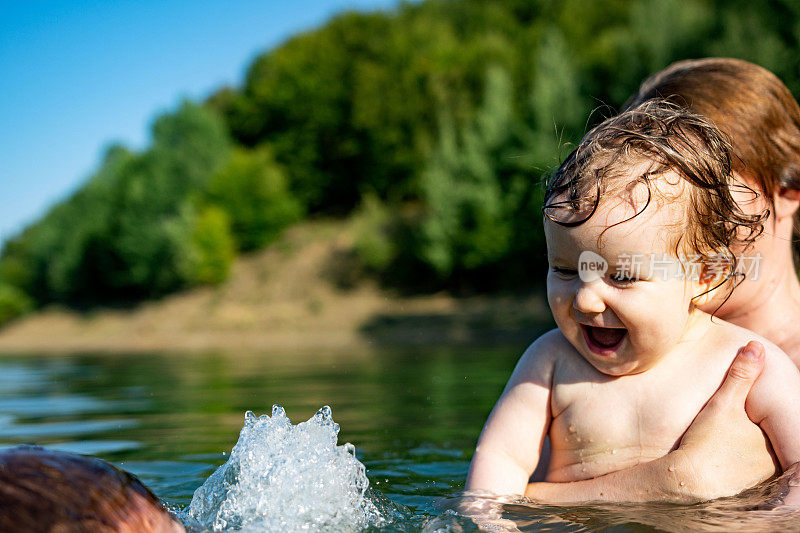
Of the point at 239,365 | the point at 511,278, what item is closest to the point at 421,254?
the point at 511,278

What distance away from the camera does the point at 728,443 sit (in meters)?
2.17

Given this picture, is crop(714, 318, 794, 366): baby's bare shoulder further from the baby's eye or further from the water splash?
the water splash

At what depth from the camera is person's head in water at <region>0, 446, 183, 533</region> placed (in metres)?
1.54

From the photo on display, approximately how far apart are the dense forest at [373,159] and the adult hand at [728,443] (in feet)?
54.9

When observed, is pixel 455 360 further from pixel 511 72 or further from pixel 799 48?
pixel 511 72

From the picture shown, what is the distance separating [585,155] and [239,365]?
8.75 m

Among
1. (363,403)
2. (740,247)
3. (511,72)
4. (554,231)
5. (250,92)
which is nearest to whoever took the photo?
(554,231)

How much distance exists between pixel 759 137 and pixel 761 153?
0.06m

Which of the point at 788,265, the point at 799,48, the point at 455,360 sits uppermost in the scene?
→ the point at 799,48

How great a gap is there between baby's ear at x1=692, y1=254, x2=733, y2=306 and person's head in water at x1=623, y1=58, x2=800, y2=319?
0.43 m

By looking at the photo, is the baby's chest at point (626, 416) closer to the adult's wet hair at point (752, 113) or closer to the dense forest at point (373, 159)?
the adult's wet hair at point (752, 113)

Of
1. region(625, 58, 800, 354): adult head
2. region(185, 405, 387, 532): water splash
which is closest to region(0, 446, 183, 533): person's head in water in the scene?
region(185, 405, 387, 532): water splash

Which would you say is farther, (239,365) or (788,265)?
(239,365)

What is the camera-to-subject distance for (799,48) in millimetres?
15453
